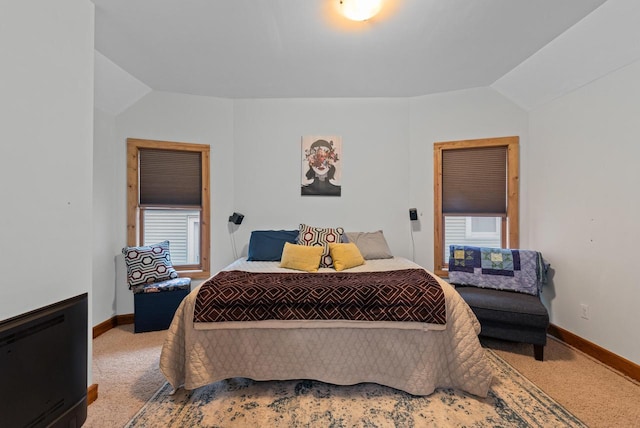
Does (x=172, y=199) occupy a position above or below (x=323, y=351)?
above

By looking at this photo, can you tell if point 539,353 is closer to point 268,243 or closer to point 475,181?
point 475,181

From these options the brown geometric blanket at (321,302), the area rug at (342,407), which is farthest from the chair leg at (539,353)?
the brown geometric blanket at (321,302)

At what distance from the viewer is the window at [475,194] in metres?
3.17

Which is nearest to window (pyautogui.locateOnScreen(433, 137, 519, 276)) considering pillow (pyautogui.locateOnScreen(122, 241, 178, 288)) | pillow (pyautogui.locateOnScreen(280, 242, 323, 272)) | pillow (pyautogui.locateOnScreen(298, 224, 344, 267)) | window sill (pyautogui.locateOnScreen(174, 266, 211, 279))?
pillow (pyautogui.locateOnScreen(298, 224, 344, 267))

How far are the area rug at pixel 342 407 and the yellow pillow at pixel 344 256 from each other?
1.01 metres

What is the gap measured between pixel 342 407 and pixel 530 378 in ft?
4.79

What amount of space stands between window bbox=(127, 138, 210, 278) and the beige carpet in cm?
107

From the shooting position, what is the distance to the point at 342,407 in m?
1.75

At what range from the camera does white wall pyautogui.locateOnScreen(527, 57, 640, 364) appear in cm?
214

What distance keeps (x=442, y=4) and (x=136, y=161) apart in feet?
11.2

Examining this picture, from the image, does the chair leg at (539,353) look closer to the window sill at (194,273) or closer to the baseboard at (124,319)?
the window sill at (194,273)

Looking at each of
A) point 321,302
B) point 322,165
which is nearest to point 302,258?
point 321,302

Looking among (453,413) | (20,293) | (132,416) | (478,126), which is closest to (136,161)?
(20,293)

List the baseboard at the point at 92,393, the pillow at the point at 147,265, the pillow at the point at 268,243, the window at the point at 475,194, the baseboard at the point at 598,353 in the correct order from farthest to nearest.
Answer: the window at the point at 475,194
the pillow at the point at 268,243
the pillow at the point at 147,265
the baseboard at the point at 598,353
the baseboard at the point at 92,393
